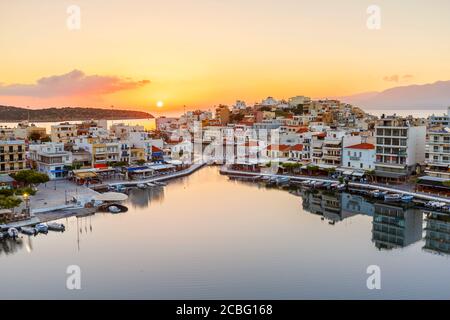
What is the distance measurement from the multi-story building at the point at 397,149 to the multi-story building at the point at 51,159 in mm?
17406

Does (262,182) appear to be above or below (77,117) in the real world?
below

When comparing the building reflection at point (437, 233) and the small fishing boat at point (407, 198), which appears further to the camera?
the small fishing boat at point (407, 198)

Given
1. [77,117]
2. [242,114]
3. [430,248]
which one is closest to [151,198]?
[430,248]

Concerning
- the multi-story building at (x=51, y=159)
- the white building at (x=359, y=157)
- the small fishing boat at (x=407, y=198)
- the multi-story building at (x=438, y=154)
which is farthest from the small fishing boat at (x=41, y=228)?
the multi-story building at (x=438, y=154)

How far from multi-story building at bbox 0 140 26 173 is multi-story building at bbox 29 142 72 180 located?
Result: 168 cm

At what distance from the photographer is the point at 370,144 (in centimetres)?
2573

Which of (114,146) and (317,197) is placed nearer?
(317,197)

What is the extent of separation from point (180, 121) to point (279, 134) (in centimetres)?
3118

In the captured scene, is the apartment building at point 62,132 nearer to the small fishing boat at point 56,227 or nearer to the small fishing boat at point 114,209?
the small fishing boat at point 114,209

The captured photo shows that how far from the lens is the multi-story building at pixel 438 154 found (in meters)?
22.0

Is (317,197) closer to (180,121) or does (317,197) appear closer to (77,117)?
(180,121)

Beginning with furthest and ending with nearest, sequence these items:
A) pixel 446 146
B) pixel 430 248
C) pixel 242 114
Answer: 1. pixel 242 114
2. pixel 446 146
3. pixel 430 248

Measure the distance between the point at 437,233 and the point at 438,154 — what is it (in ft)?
24.8
